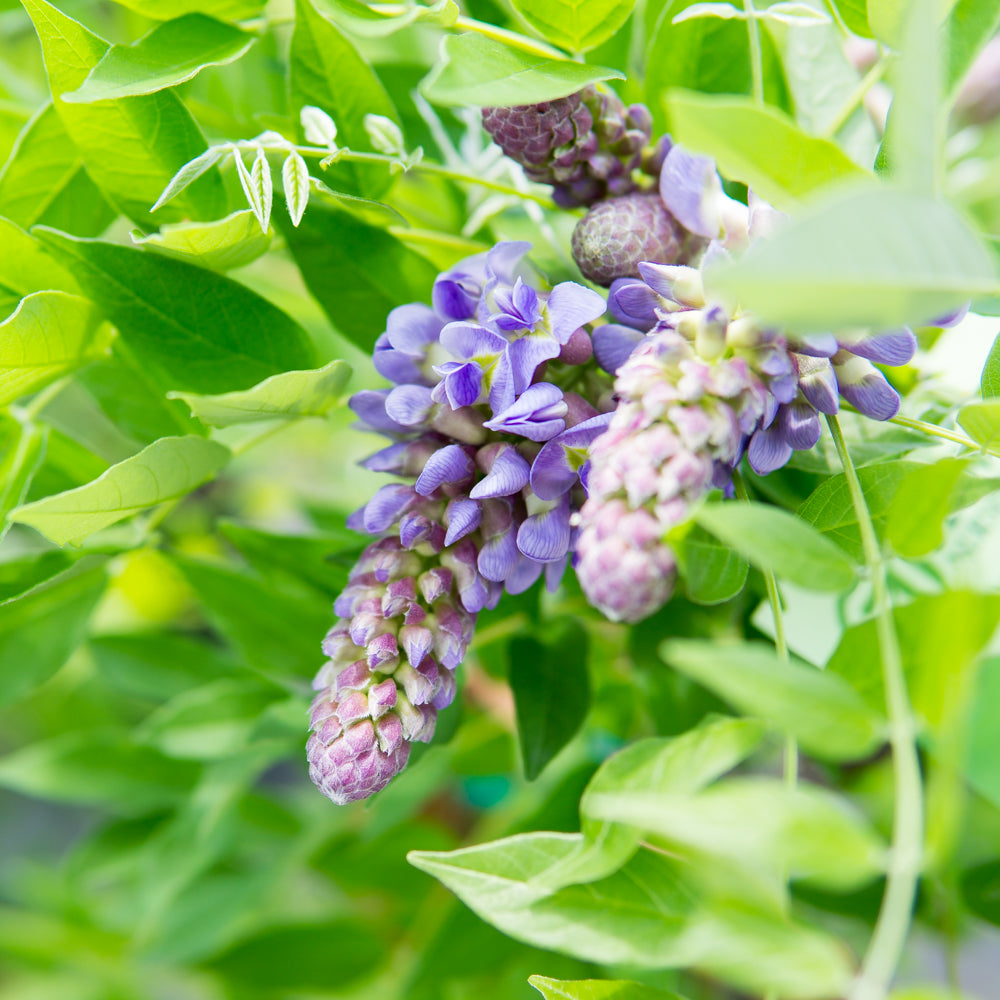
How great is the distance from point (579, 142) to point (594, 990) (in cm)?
34

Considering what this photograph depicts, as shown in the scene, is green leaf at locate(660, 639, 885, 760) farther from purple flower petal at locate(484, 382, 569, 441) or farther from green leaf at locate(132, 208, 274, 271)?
green leaf at locate(132, 208, 274, 271)

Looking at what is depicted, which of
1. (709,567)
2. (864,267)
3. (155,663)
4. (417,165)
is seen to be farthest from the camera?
(155,663)

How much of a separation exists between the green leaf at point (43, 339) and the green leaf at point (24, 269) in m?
0.02

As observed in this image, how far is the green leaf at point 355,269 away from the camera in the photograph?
1.43ft

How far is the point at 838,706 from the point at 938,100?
183mm

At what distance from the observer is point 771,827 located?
0.25 m

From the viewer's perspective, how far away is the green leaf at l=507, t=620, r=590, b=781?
47cm

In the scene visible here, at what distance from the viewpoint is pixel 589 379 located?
400mm

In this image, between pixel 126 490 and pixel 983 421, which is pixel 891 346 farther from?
pixel 126 490

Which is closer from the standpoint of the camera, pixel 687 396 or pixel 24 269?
pixel 687 396

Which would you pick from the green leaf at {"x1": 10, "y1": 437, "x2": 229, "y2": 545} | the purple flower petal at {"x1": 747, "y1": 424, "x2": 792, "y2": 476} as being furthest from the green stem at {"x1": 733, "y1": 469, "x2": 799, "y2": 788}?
the green leaf at {"x1": 10, "y1": 437, "x2": 229, "y2": 545}

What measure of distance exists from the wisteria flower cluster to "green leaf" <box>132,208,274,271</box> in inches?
2.8

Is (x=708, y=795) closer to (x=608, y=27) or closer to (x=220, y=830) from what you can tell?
(x=608, y=27)

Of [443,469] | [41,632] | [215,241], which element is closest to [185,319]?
[215,241]
